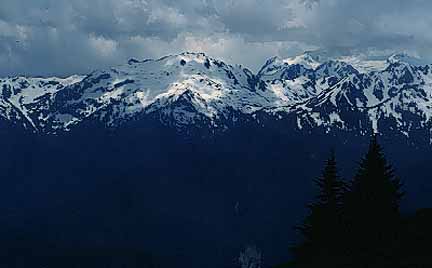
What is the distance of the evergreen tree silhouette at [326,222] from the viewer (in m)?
58.9

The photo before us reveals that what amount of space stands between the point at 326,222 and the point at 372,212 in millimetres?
3808

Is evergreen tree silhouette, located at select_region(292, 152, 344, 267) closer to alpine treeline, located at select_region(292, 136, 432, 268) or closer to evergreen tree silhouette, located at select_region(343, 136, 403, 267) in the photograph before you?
alpine treeline, located at select_region(292, 136, 432, 268)

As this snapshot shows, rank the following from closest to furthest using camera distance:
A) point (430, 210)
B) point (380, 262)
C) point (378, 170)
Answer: point (380, 262) → point (378, 170) → point (430, 210)

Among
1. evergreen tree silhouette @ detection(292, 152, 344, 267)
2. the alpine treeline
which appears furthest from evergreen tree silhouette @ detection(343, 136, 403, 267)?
evergreen tree silhouette @ detection(292, 152, 344, 267)

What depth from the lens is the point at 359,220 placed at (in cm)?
5938

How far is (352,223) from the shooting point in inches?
2352

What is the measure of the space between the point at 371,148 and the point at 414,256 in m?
9.43

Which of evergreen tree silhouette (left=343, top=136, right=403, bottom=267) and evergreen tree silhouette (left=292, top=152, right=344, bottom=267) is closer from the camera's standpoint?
evergreen tree silhouette (left=343, top=136, right=403, bottom=267)

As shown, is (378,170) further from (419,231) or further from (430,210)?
(430,210)

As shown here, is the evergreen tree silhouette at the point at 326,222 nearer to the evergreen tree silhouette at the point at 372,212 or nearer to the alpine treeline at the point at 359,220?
the alpine treeline at the point at 359,220

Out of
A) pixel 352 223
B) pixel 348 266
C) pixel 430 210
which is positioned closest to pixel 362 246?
pixel 352 223

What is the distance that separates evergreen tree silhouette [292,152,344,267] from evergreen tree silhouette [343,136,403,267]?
1.04m

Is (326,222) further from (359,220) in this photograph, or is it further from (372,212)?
(372,212)

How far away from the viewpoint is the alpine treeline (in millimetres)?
58312
